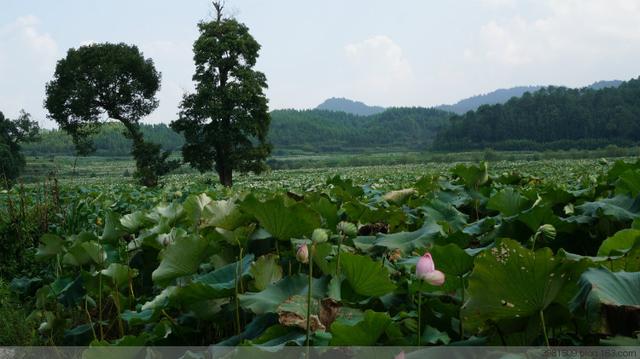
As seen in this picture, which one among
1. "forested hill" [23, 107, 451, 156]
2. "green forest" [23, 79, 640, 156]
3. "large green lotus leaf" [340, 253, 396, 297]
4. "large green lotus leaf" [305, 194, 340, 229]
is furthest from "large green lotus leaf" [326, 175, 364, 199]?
"forested hill" [23, 107, 451, 156]

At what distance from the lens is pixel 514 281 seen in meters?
0.89

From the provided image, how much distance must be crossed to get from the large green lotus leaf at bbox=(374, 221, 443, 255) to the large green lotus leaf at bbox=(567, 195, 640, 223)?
36cm

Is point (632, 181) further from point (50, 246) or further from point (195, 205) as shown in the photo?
point (50, 246)

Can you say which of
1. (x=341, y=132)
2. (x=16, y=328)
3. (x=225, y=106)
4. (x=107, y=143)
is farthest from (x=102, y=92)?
(x=341, y=132)

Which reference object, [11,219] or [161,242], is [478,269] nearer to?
[161,242]

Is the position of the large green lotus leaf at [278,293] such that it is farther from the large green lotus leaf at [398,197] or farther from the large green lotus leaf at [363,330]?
the large green lotus leaf at [398,197]

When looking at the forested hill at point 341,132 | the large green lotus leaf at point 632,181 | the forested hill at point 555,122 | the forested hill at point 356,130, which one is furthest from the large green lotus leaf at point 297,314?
the forested hill at point 356,130

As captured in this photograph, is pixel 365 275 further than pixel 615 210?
No

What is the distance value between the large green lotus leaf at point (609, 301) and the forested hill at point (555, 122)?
200 ft

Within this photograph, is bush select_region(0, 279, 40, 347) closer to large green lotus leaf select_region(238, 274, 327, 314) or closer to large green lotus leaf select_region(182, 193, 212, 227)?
large green lotus leaf select_region(182, 193, 212, 227)

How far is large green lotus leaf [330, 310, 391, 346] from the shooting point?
93cm

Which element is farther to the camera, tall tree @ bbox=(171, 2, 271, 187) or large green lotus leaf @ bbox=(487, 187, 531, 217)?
tall tree @ bbox=(171, 2, 271, 187)

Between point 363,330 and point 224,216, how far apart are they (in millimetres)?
756

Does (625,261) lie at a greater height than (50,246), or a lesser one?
greater
